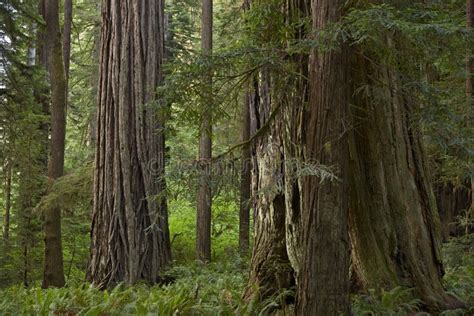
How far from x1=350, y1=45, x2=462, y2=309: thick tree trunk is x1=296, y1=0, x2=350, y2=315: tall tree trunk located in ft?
3.82

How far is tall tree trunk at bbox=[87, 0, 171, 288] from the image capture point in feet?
25.2

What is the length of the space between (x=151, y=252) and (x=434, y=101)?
4.66 m

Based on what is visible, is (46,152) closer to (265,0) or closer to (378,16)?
(265,0)

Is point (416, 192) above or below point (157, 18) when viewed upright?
below

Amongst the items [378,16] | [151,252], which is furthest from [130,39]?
[378,16]

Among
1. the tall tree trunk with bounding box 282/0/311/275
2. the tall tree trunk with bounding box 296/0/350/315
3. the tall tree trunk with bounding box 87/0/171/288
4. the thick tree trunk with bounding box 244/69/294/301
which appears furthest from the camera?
the tall tree trunk with bounding box 87/0/171/288

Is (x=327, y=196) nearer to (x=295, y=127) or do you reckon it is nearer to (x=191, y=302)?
(x=295, y=127)

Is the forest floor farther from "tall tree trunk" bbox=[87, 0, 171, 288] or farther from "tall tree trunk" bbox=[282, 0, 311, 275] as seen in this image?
"tall tree trunk" bbox=[87, 0, 171, 288]

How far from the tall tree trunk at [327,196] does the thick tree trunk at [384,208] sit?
116cm

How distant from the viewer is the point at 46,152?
14586mm

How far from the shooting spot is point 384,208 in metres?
5.49

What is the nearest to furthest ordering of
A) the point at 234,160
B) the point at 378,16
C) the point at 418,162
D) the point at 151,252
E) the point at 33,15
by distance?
the point at 378,16 < the point at 234,160 < the point at 418,162 < the point at 151,252 < the point at 33,15

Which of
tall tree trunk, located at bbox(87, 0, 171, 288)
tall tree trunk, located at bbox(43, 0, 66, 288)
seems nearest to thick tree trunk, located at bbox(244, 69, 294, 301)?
tall tree trunk, located at bbox(87, 0, 171, 288)

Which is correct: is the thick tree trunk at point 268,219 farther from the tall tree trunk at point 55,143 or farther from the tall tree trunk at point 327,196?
the tall tree trunk at point 55,143
